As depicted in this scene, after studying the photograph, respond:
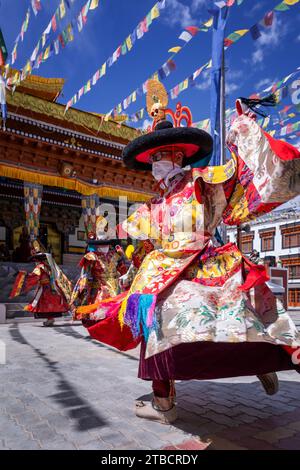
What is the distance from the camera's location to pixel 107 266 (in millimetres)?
6801

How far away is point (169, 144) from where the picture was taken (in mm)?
2938

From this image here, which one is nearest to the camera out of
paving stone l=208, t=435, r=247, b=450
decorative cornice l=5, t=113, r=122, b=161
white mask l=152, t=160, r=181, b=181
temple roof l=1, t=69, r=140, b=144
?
paving stone l=208, t=435, r=247, b=450

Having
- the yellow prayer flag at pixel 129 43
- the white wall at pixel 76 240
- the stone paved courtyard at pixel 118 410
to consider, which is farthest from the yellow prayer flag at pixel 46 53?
the white wall at pixel 76 240

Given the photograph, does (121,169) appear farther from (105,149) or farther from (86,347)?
(86,347)

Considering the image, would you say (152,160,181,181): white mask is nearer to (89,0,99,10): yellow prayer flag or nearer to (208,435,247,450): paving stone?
(208,435,247,450): paving stone

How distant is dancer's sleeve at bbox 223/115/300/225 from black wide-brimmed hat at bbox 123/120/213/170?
→ 14.4 inches

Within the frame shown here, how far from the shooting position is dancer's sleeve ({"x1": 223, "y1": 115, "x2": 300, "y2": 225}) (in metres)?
2.08

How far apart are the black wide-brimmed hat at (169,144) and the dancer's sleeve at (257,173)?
0.37m

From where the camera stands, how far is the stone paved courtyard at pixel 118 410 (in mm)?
2350

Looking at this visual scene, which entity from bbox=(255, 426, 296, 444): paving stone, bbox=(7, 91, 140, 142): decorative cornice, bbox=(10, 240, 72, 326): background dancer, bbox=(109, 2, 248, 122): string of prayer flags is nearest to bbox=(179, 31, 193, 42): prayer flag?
bbox=(109, 2, 248, 122): string of prayer flags

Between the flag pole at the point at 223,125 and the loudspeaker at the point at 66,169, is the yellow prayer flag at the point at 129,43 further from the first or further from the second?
the loudspeaker at the point at 66,169
